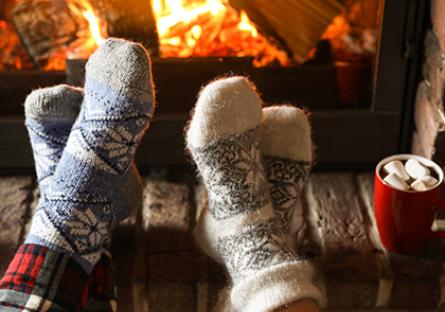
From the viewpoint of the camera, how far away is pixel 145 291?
1177mm

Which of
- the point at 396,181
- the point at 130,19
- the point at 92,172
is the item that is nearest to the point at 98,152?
the point at 92,172

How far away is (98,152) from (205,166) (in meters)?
0.17

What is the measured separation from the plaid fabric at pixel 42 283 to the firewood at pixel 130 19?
1.34 ft

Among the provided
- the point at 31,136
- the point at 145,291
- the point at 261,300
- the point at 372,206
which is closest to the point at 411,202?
the point at 372,206

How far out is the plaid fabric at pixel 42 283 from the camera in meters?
1.03

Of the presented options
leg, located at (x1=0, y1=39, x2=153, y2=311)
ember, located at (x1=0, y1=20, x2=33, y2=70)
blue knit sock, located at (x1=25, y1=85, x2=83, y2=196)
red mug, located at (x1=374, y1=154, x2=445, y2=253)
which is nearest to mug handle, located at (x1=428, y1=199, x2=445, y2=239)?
red mug, located at (x1=374, y1=154, x2=445, y2=253)

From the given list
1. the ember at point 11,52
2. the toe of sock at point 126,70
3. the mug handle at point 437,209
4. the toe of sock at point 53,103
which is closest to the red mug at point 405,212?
the mug handle at point 437,209

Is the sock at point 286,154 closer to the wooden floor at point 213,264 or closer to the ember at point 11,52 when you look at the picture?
the wooden floor at point 213,264

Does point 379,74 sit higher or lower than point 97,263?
higher

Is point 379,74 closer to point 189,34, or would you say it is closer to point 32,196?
point 189,34

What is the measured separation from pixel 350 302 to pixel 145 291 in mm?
338

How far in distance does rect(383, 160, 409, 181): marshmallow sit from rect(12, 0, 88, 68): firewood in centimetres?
59

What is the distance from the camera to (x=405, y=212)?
1139mm

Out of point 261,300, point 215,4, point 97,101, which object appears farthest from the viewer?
point 215,4
